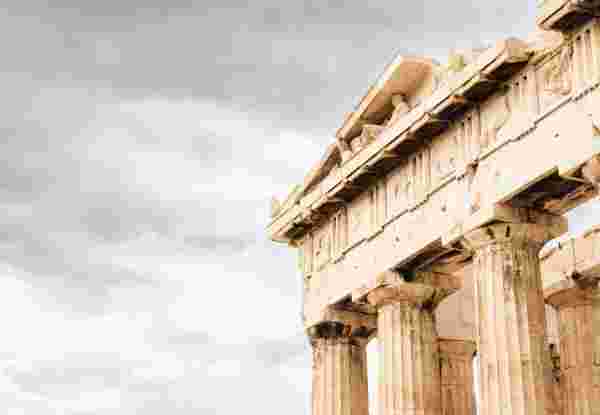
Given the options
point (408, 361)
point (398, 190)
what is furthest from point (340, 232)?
point (408, 361)

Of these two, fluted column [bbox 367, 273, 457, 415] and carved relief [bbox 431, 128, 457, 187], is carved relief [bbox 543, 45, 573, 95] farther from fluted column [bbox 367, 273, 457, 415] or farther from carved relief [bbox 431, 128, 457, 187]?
fluted column [bbox 367, 273, 457, 415]

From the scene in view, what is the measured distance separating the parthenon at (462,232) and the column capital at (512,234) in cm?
3

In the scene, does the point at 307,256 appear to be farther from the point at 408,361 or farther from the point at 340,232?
the point at 408,361

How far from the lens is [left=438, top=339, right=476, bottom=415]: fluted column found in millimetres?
35531

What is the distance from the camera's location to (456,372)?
35.6m

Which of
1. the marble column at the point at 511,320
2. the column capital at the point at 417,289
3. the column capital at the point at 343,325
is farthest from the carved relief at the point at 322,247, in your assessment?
the marble column at the point at 511,320

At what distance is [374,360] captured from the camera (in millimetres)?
38844

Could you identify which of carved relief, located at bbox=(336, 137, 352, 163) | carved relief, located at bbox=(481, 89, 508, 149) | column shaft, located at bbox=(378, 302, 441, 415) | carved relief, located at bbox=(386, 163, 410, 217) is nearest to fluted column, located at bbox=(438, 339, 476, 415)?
column shaft, located at bbox=(378, 302, 441, 415)

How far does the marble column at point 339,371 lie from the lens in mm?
33375

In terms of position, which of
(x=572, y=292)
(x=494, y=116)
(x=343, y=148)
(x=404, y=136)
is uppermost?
(x=343, y=148)

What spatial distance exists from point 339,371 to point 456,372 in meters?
4.21

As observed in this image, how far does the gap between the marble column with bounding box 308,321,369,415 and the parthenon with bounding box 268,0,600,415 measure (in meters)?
0.05

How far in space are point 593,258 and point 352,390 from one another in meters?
8.01

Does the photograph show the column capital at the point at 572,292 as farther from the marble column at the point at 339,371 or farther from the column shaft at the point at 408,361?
the marble column at the point at 339,371
